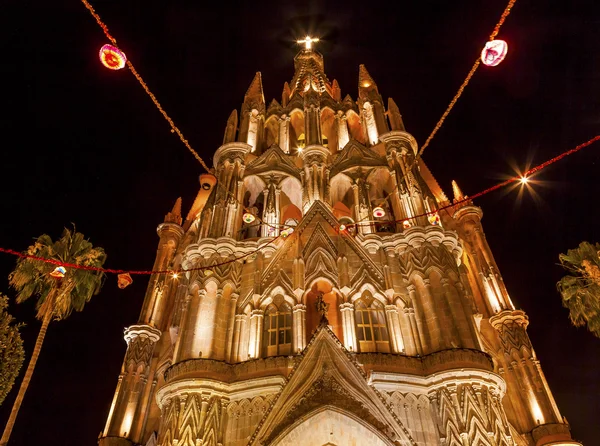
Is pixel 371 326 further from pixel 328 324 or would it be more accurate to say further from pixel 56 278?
pixel 56 278

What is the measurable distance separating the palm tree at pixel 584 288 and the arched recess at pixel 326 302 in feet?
36.5

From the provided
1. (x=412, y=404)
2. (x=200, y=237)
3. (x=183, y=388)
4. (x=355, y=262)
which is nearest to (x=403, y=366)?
(x=412, y=404)

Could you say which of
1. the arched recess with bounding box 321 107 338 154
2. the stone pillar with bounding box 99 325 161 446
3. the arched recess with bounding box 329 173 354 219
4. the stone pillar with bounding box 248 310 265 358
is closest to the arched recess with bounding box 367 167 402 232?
the arched recess with bounding box 329 173 354 219

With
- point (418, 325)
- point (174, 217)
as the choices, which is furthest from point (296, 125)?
point (418, 325)

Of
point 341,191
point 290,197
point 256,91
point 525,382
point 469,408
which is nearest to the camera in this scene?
point 469,408

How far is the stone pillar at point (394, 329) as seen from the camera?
70.3ft

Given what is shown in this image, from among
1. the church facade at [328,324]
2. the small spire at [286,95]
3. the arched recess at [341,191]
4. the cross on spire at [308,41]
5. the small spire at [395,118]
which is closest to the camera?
the church facade at [328,324]

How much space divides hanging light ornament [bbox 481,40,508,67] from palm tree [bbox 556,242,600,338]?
11698mm

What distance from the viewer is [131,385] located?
952 inches

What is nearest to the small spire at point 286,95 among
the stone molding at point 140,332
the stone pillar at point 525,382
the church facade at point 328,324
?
the church facade at point 328,324

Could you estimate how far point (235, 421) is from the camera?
756 inches

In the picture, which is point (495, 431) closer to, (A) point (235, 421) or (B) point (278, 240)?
(A) point (235, 421)

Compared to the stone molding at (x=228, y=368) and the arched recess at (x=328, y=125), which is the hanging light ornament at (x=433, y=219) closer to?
the stone molding at (x=228, y=368)

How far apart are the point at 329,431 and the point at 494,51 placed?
49.8 feet
